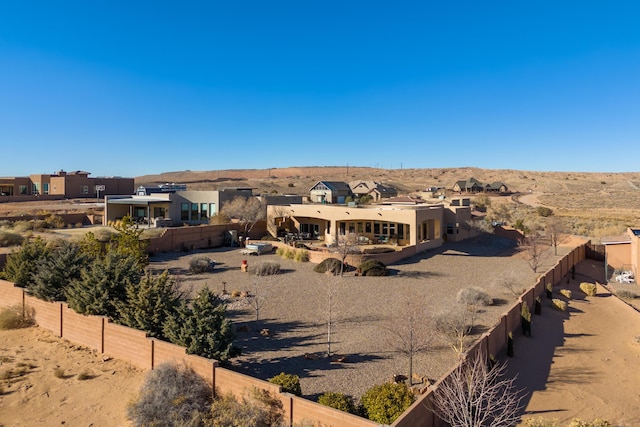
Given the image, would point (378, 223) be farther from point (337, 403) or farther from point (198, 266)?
point (337, 403)

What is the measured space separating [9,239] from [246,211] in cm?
1987

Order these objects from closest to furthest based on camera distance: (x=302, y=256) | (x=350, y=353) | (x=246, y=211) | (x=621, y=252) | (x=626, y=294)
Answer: (x=350, y=353) → (x=626, y=294) → (x=302, y=256) → (x=621, y=252) → (x=246, y=211)

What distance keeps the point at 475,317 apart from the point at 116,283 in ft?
52.3

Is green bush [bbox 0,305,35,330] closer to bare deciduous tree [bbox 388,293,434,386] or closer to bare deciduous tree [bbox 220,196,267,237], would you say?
bare deciduous tree [bbox 388,293,434,386]

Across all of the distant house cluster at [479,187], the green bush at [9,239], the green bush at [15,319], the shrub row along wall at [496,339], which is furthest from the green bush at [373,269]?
the distant house cluster at [479,187]

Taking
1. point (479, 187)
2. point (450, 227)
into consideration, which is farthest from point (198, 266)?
point (479, 187)

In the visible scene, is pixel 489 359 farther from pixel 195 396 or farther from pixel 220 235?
pixel 220 235

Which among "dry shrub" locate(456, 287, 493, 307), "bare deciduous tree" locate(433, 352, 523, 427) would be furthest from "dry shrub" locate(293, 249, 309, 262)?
"bare deciduous tree" locate(433, 352, 523, 427)

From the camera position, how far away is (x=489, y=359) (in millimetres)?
14758

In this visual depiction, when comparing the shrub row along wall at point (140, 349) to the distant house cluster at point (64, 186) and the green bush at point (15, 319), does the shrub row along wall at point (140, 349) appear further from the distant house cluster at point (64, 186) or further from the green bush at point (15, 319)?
the distant house cluster at point (64, 186)

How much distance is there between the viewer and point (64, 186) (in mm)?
70812

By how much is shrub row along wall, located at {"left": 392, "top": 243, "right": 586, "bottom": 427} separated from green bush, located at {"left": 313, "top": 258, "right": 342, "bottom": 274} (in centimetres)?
1256

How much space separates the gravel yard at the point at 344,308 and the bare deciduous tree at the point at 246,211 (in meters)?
5.75

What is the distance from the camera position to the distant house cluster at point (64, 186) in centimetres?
7088
